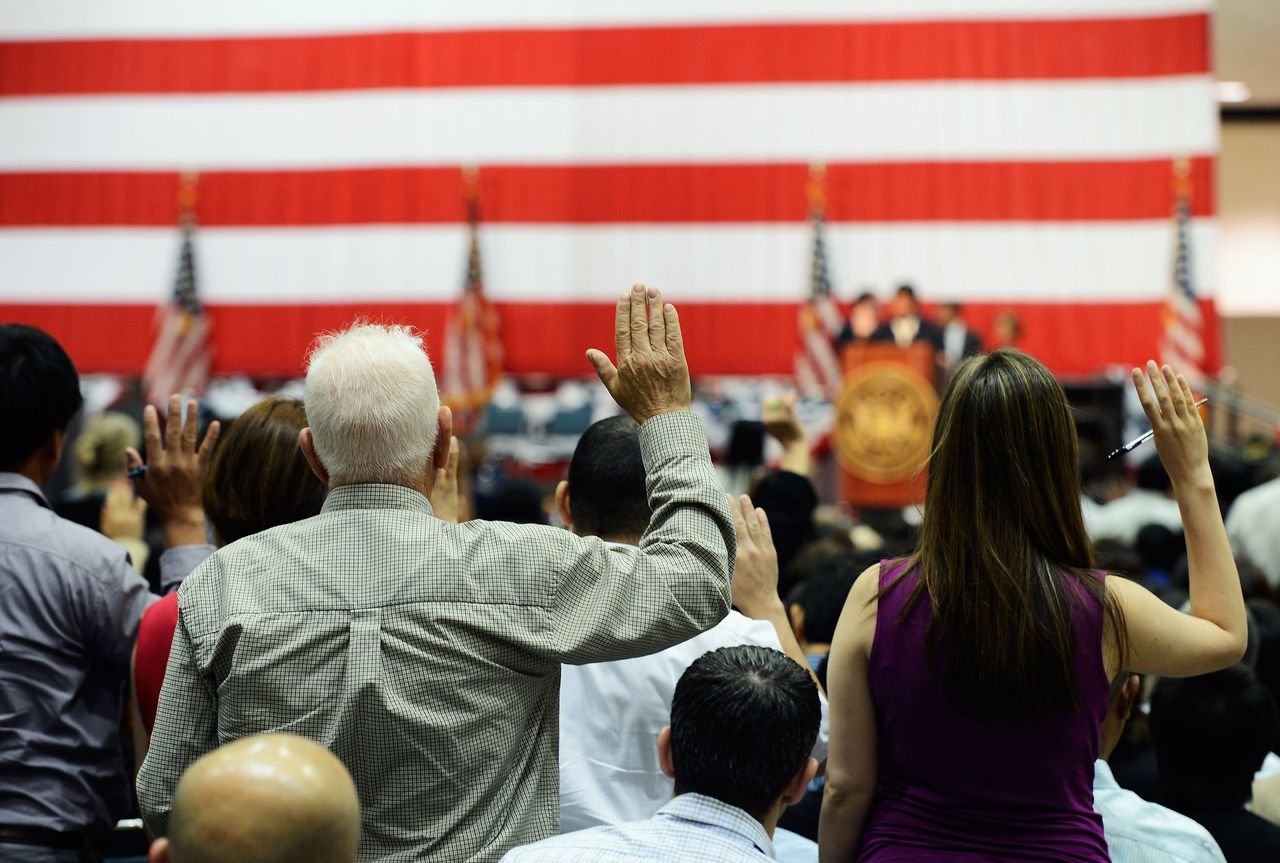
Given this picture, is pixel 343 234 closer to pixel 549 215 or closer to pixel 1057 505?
pixel 549 215

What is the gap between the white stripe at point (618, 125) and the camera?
888cm

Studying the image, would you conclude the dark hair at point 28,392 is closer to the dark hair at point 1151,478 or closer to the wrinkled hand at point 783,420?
the wrinkled hand at point 783,420

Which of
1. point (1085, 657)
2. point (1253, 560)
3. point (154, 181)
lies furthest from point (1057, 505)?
point (154, 181)

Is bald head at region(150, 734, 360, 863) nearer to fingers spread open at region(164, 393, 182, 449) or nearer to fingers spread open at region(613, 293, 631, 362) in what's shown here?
fingers spread open at region(613, 293, 631, 362)

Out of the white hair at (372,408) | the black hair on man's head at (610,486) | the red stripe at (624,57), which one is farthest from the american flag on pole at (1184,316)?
the white hair at (372,408)

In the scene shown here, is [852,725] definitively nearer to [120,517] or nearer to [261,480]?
[261,480]

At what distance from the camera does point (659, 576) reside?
1197mm

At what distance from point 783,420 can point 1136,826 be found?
104cm

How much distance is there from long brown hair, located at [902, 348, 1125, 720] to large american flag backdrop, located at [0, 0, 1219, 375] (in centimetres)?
778

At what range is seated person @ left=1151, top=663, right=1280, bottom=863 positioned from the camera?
69.3 inches

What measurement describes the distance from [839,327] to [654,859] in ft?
25.1

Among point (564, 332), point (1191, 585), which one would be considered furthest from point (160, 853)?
point (564, 332)

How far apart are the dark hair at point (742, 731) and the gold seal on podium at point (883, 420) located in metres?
5.83

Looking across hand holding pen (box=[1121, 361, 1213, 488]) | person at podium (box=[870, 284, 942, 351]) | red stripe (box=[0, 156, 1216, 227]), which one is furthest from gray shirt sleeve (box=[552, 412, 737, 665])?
red stripe (box=[0, 156, 1216, 227])
